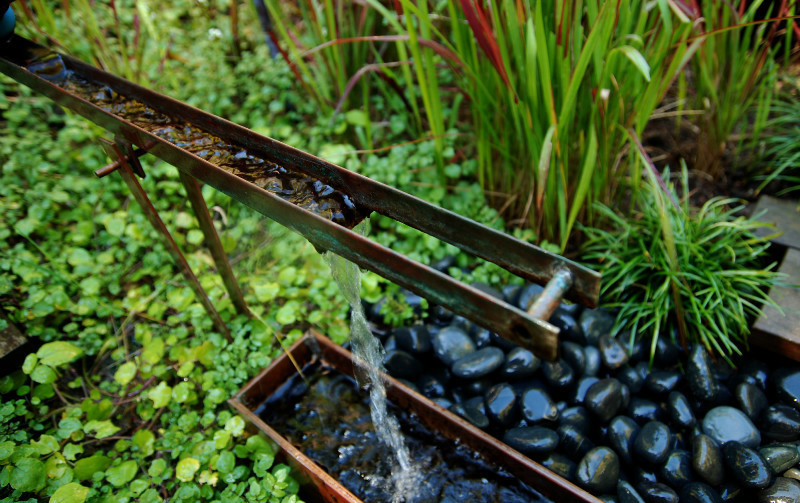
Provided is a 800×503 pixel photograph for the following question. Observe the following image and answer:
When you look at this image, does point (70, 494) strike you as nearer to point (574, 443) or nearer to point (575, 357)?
point (574, 443)

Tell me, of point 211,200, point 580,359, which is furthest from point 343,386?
point 211,200

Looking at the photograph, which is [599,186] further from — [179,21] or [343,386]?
[179,21]

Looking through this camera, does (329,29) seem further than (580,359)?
Yes

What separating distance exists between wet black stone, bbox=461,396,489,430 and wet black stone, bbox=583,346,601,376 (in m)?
0.50

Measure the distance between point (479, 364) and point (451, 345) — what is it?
0.56ft

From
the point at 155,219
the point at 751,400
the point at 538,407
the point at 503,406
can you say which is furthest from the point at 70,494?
the point at 751,400

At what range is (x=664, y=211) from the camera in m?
1.81

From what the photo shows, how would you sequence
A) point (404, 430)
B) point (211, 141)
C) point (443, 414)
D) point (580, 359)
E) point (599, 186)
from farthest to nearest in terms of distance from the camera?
point (599, 186), point (580, 359), point (404, 430), point (443, 414), point (211, 141)

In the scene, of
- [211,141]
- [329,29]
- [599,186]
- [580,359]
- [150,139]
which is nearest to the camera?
[150,139]

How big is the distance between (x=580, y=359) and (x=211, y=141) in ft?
5.71

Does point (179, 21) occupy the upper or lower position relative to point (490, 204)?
upper

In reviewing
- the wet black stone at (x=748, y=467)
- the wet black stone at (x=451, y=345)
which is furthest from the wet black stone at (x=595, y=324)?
the wet black stone at (x=748, y=467)

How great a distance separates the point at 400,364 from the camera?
2.12 meters

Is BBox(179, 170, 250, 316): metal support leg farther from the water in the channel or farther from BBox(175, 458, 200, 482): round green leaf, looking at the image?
BBox(175, 458, 200, 482): round green leaf
